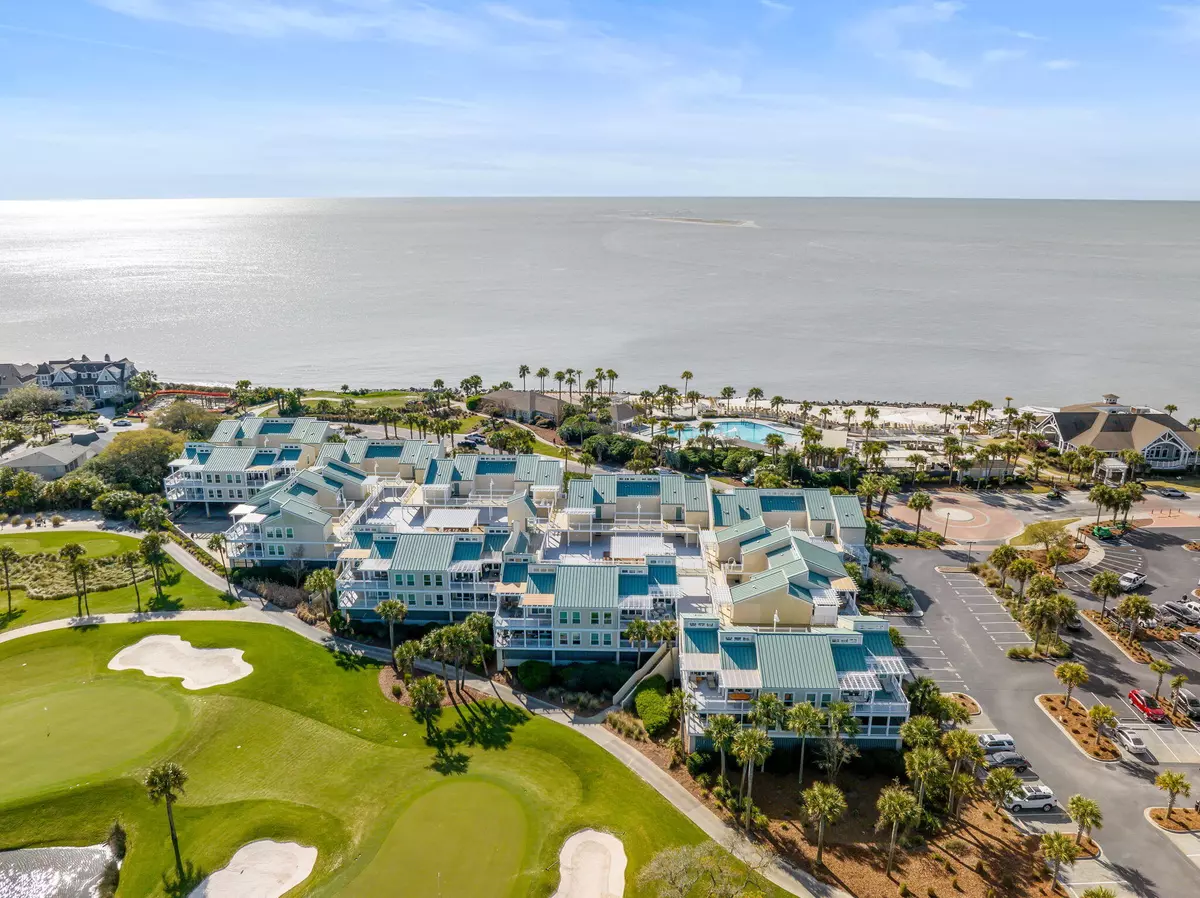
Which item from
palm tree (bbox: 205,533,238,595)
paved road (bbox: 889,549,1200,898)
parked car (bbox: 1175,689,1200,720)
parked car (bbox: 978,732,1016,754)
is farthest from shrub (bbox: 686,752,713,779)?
palm tree (bbox: 205,533,238,595)

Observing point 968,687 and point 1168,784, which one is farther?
point 968,687

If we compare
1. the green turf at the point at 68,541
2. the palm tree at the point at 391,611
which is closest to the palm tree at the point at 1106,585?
the palm tree at the point at 391,611

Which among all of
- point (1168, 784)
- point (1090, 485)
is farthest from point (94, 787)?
point (1090, 485)

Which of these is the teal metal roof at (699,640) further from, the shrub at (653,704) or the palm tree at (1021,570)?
the palm tree at (1021,570)

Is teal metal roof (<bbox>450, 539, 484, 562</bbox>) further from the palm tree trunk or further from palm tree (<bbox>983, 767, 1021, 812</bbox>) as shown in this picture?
palm tree (<bbox>983, 767, 1021, 812</bbox>)

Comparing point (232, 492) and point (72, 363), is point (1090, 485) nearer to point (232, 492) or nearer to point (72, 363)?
point (232, 492)

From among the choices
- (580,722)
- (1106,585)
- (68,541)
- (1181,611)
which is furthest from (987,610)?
(68,541)
